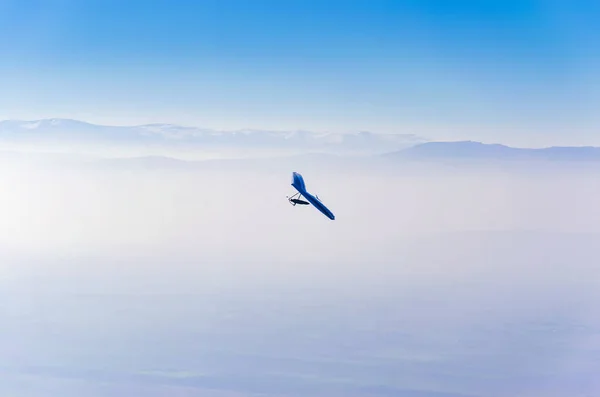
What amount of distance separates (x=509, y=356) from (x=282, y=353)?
39.0 meters

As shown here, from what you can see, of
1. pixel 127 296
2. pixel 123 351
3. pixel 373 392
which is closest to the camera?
pixel 373 392

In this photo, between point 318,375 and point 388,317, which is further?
point 388,317

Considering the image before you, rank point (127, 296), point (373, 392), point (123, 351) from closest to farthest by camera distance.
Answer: point (373, 392) → point (123, 351) → point (127, 296)

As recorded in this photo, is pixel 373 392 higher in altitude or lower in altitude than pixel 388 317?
lower

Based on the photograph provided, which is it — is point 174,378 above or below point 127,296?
below

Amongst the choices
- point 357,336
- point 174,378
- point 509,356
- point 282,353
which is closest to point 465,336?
point 509,356

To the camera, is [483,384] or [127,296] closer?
[483,384]

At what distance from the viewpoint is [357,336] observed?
487ft

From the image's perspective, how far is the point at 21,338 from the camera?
452 ft

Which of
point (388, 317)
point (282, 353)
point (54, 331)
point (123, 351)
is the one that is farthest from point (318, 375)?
point (54, 331)

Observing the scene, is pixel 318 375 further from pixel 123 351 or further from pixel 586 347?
pixel 586 347

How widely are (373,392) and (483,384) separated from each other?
17.5 meters

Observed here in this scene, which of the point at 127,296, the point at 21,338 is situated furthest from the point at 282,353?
the point at 21,338

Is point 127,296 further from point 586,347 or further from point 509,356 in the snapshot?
point 586,347
